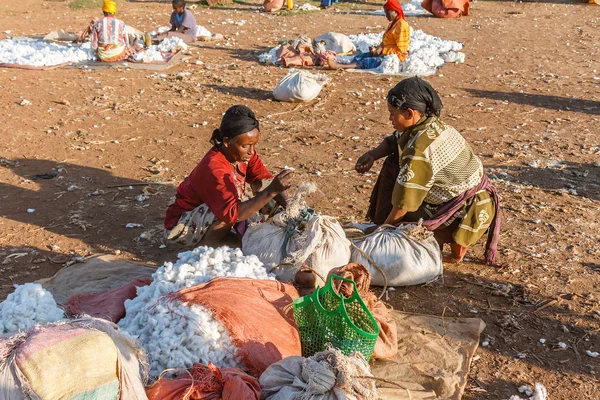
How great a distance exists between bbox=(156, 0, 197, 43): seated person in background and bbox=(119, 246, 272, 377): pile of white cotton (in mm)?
8220

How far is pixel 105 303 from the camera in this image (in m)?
3.26

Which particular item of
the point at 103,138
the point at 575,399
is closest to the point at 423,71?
the point at 103,138

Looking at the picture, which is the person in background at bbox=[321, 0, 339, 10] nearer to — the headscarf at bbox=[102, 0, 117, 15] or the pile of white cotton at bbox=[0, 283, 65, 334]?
the headscarf at bbox=[102, 0, 117, 15]

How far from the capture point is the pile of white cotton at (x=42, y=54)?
8.95 m

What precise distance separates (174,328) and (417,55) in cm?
765

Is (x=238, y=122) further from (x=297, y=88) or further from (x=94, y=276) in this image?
(x=297, y=88)

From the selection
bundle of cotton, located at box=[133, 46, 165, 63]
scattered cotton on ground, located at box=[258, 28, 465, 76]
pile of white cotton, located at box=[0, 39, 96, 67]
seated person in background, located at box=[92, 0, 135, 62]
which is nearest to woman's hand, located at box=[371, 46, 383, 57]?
scattered cotton on ground, located at box=[258, 28, 465, 76]

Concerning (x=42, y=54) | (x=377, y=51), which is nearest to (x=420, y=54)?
(x=377, y=51)

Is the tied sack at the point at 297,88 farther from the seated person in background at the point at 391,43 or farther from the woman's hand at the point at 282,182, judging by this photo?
the woman's hand at the point at 282,182

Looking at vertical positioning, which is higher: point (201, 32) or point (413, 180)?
point (413, 180)

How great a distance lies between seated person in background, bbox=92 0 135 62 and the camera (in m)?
9.09

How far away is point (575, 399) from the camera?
9.86 feet

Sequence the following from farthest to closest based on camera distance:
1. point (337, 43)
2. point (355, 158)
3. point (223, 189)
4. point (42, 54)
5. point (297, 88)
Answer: point (337, 43) < point (42, 54) < point (297, 88) < point (355, 158) < point (223, 189)

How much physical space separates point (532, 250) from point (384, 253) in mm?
1249
